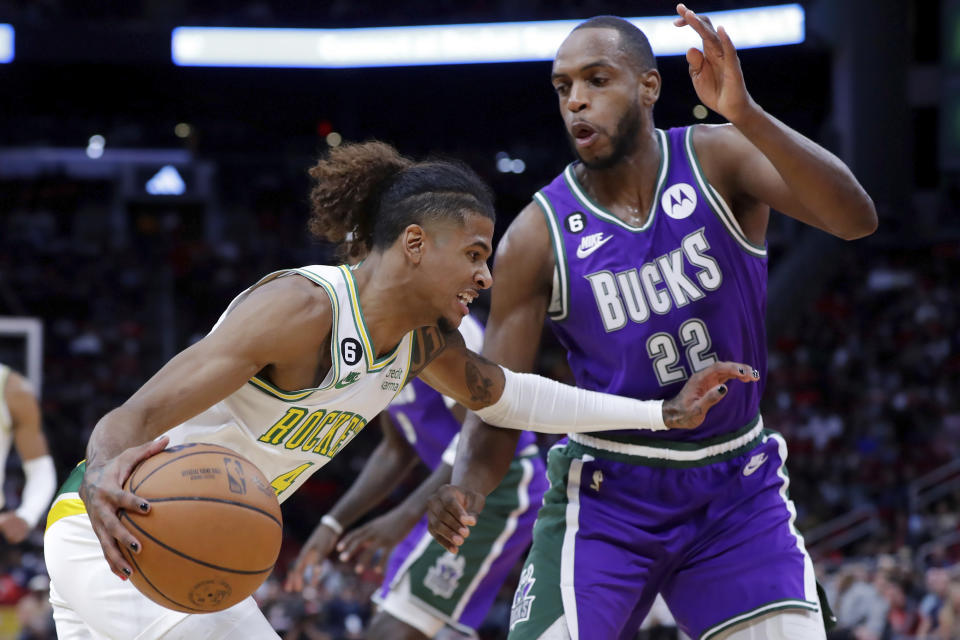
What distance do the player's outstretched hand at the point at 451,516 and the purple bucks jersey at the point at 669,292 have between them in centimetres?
58

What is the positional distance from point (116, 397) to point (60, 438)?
123 cm

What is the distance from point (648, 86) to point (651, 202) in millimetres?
372

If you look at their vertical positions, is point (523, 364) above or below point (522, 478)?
above

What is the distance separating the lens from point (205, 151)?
73.8ft

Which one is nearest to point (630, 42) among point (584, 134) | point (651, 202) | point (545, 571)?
point (584, 134)

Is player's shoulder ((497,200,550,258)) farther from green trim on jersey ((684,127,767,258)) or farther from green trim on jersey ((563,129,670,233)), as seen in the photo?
green trim on jersey ((684,127,767,258))

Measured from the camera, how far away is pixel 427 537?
16.3 ft

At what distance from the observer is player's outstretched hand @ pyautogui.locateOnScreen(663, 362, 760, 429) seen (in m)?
3.30

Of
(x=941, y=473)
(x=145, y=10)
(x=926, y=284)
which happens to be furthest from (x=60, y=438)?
(x=926, y=284)

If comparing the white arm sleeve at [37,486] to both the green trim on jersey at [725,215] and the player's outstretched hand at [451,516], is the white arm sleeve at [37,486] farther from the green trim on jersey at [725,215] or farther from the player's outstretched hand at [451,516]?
the green trim on jersey at [725,215]

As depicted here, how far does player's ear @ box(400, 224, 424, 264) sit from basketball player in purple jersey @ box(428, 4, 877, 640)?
1.64ft

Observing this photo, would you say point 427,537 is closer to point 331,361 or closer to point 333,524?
point 333,524

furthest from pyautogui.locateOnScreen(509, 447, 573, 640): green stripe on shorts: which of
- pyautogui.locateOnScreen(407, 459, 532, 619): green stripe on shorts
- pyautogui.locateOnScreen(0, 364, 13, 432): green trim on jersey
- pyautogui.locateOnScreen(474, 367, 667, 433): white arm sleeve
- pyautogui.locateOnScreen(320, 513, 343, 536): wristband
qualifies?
pyautogui.locateOnScreen(0, 364, 13, 432): green trim on jersey

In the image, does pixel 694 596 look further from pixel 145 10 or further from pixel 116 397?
pixel 145 10
